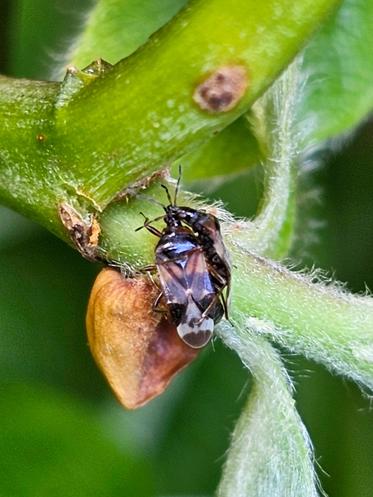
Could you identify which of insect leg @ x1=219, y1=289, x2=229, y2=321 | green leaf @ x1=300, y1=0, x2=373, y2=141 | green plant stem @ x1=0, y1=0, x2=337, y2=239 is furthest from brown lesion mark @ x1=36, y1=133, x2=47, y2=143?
green leaf @ x1=300, y1=0, x2=373, y2=141

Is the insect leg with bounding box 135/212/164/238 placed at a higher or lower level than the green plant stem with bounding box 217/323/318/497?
higher

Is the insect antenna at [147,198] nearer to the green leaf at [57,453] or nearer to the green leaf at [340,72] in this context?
the green leaf at [340,72]

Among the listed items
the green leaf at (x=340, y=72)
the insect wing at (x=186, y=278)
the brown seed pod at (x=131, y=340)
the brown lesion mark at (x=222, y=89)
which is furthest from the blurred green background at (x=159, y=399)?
the brown lesion mark at (x=222, y=89)

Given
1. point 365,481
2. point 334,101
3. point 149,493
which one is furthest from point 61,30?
point 365,481

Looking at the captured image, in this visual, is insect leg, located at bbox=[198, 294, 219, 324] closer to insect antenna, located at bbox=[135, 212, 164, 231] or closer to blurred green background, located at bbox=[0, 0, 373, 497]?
insect antenna, located at bbox=[135, 212, 164, 231]

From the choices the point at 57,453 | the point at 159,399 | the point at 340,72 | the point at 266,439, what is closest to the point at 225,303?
the point at 266,439

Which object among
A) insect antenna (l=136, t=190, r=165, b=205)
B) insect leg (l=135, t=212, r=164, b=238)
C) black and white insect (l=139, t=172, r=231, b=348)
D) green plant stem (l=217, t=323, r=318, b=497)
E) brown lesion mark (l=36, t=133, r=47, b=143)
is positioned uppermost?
brown lesion mark (l=36, t=133, r=47, b=143)
